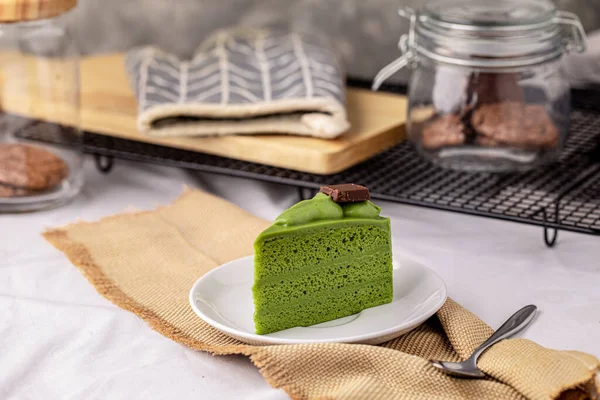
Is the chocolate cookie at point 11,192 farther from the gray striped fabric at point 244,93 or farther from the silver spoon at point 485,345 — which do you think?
the silver spoon at point 485,345

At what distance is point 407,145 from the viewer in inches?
48.3

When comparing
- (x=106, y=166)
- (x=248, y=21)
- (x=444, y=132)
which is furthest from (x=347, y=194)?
(x=248, y=21)

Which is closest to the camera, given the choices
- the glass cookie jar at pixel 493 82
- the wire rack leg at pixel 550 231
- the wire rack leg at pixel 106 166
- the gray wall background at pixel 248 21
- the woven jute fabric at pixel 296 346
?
the woven jute fabric at pixel 296 346

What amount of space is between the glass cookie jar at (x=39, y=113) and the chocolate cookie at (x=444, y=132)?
1.65 ft

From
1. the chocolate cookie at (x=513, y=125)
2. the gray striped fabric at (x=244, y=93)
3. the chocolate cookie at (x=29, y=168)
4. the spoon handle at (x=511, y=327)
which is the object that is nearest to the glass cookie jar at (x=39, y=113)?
the chocolate cookie at (x=29, y=168)

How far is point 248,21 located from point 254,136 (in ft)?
2.07

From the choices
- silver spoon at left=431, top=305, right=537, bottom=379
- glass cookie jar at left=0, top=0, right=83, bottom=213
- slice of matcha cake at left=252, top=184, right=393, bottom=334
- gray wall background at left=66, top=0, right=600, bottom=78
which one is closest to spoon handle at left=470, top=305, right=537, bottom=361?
silver spoon at left=431, top=305, right=537, bottom=379

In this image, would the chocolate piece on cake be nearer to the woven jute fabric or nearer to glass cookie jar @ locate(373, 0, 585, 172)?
the woven jute fabric

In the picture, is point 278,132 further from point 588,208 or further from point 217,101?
point 588,208

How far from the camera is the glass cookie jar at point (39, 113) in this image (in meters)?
1.13

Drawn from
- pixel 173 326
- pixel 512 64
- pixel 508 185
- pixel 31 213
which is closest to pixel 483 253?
pixel 508 185

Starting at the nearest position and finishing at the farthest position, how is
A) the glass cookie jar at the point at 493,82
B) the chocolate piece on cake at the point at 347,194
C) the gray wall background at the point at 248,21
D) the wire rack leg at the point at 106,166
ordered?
1. the chocolate piece on cake at the point at 347,194
2. the glass cookie jar at the point at 493,82
3. the wire rack leg at the point at 106,166
4. the gray wall background at the point at 248,21

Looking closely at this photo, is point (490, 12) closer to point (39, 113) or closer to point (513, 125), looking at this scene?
point (513, 125)

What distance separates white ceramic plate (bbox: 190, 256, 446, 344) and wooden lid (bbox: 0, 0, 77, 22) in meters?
0.45
